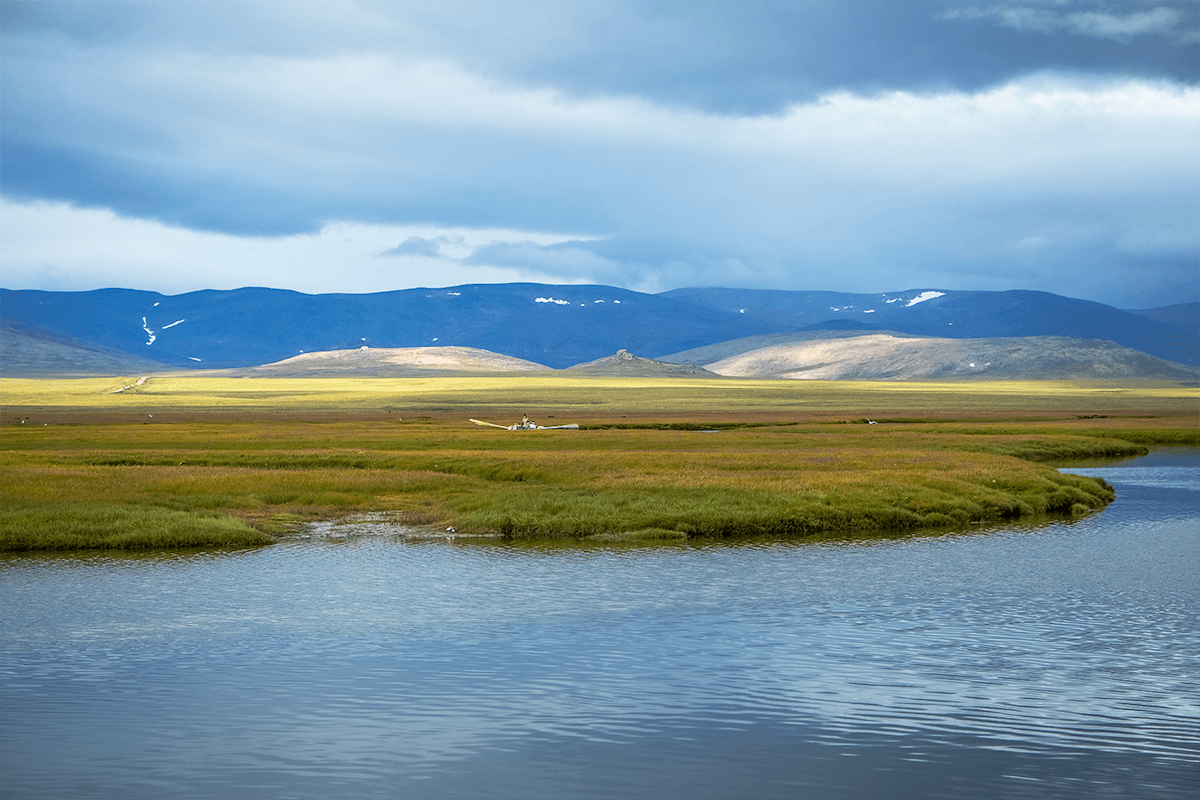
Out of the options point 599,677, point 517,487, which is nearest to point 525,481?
point 517,487

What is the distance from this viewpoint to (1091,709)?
62.9 ft

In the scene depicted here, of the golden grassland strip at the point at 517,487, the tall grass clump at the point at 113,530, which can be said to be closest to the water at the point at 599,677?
the tall grass clump at the point at 113,530

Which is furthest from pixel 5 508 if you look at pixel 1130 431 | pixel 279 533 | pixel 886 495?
pixel 1130 431

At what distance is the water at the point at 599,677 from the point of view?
16.4 meters

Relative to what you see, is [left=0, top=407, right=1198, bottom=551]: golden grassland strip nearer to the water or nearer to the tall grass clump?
the tall grass clump

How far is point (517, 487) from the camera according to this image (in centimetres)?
5034

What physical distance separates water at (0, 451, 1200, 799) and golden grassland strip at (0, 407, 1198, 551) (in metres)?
5.50

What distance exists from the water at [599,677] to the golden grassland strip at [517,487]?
18.0ft

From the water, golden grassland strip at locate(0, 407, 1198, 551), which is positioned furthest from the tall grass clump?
the water

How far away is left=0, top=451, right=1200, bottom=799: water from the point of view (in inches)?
645

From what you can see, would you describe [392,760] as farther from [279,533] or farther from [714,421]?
[714,421]

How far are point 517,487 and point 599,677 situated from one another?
29.5 m

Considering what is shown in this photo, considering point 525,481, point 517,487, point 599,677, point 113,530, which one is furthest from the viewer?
point 525,481

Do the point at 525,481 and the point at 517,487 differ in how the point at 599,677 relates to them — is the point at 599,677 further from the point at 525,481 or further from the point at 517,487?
the point at 525,481
